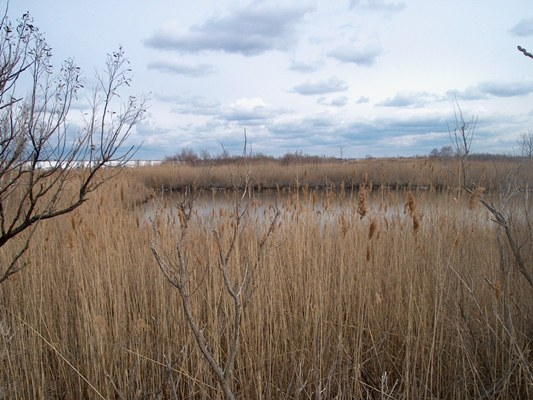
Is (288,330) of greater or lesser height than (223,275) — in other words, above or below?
below

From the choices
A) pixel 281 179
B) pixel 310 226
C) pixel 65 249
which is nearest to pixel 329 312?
pixel 310 226

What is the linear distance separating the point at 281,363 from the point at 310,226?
1.59 meters

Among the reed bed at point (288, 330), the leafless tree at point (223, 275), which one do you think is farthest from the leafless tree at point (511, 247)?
the leafless tree at point (223, 275)

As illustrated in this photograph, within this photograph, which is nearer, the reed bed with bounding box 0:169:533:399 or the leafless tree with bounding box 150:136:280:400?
the leafless tree with bounding box 150:136:280:400

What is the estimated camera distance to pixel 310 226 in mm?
3656

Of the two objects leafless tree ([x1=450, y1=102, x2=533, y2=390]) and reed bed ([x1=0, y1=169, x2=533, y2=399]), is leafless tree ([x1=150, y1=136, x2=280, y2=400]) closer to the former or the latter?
reed bed ([x1=0, y1=169, x2=533, y2=399])

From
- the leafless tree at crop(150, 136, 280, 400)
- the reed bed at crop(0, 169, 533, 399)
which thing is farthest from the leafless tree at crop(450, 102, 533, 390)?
the leafless tree at crop(150, 136, 280, 400)

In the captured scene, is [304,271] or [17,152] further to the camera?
[304,271]

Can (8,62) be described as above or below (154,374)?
above

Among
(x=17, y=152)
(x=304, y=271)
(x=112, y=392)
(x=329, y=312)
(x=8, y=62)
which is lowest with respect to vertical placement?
(x=112, y=392)

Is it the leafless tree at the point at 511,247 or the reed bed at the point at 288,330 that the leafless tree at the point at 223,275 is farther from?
the leafless tree at the point at 511,247

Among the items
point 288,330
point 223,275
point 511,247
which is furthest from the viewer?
point 288,330

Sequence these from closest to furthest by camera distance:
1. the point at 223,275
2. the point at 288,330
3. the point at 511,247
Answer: the point at 223,275 → the point at 511,247 → the point at 288,330

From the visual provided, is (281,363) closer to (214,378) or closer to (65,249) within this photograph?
(214,378)
